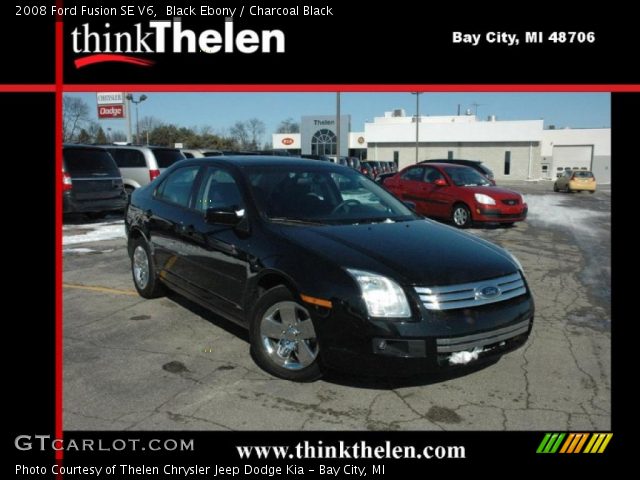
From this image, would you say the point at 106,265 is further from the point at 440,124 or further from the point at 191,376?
the point at 440,124

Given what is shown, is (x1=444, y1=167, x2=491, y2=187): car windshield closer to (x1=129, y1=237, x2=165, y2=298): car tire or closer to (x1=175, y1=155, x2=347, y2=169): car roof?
(x1=175, y1=155, x2=347, y2=169): car roof

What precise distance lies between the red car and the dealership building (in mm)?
36790

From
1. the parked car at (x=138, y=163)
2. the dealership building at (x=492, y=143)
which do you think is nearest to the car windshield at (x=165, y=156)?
the parked car at (x=138, y=163)

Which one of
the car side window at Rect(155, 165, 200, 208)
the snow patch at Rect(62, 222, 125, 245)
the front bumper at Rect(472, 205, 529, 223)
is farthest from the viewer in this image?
the front bumper at Rect(472, 205, 529, 223)

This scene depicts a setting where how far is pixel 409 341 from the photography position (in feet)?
10.8

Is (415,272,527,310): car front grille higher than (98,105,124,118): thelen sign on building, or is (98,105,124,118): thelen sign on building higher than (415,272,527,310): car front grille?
(98,105,124,118): thelen sign on building

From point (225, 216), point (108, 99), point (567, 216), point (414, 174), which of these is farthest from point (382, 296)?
point (108, 99)

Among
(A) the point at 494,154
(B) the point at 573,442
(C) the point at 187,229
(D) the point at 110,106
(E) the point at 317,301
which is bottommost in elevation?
(B) the point at 573,442

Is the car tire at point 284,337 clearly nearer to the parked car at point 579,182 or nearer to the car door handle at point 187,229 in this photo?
the car door handle at point 187,229

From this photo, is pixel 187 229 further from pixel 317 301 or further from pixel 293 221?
pixel 317 301

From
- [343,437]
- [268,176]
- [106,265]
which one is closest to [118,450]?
[343,437]

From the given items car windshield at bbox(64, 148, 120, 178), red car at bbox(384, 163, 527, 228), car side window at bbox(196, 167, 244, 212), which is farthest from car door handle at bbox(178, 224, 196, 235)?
red car at bbox(384, 163, 527, 228)

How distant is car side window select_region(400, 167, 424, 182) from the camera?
13.2 m

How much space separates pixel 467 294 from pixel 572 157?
55.1 metres
